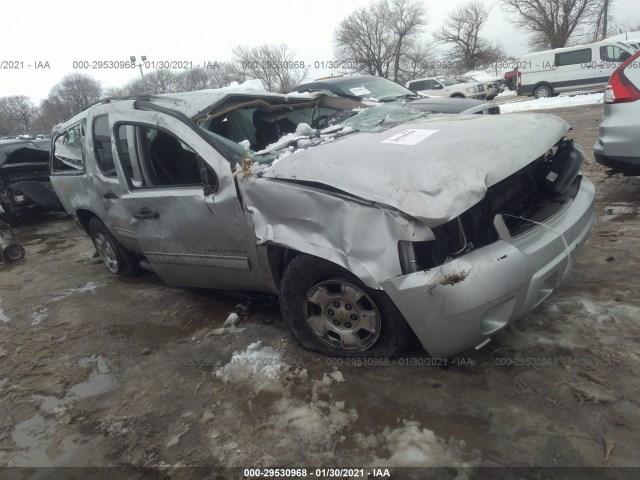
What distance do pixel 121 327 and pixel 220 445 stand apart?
1.92m

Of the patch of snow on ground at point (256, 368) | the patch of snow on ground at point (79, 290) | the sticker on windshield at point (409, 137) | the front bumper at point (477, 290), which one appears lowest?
the patch of snow on ground at point (256, 368)

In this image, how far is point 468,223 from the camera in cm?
233

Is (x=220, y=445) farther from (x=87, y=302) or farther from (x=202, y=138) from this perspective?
(x=87, y=302)

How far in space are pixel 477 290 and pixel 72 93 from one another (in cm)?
7316

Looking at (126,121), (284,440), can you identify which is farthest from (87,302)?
(284,440)

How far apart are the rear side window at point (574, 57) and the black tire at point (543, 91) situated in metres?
1.05

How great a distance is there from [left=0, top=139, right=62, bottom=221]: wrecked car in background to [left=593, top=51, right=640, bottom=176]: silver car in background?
8.24 m

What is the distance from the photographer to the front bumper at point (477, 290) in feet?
6.73

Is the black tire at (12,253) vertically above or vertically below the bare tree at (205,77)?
below

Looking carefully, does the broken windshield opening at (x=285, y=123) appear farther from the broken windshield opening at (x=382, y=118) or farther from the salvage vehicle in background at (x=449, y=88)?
the salvage vehicle in background at (x=449, y=88)

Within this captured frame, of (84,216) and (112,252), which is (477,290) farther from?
(84,216)

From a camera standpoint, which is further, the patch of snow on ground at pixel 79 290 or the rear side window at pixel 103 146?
the patch of snow on ground at pixel 79 290

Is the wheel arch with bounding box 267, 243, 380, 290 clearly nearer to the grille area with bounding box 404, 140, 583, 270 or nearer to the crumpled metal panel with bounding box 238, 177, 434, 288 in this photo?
the crumpled metal panel with bounding box 238, 177, 434, 288

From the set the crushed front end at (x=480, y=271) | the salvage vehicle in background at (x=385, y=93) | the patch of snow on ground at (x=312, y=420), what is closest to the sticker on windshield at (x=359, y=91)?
the salvage vehicle in background at (x=385, y=93)
